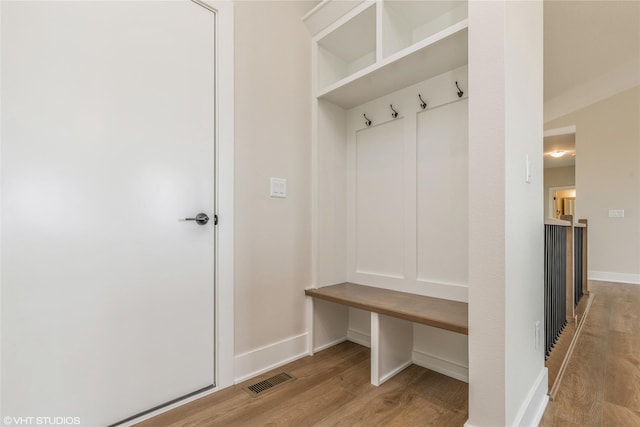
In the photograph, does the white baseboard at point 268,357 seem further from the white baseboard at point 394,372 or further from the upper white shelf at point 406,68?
the upper white shelf at point 406,68

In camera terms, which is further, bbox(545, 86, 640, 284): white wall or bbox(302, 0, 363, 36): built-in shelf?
bbox(545, 86, 640, 284): white wall

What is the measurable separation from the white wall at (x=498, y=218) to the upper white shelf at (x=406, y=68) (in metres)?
0.28

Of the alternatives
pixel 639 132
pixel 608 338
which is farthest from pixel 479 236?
pixel 639 132

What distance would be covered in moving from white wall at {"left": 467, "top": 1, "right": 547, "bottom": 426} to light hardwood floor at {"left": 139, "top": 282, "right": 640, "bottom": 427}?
305mm

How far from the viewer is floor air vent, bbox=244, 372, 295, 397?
1.62 meters

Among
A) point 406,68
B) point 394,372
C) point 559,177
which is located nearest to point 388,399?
point 394,372

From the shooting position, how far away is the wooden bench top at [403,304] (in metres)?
1.43

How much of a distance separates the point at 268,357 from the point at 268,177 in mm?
1113

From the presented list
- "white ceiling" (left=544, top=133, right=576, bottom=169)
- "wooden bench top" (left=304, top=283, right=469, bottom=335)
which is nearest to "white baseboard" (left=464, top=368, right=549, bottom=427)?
"wooden bench top" (left=304, top=283, right=469, bottom=335)

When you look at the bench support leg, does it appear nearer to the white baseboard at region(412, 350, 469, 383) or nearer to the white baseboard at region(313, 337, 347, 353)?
the white baseboard at region(412, 350, 469, 383)

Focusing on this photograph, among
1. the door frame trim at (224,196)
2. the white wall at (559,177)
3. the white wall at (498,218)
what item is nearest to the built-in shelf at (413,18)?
the white wall at (498,218)

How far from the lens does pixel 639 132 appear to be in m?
4.80

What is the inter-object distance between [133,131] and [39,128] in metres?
0.32

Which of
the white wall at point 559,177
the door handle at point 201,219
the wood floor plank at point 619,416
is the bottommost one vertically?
the wood floor plank at point 619,416
